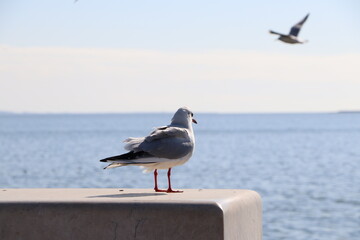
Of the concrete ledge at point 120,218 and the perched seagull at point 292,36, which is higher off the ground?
the perched seagull at point 292,36

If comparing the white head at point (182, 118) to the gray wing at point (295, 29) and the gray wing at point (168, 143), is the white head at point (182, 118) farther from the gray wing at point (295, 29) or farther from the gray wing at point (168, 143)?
the gray wing at point (295, 29)

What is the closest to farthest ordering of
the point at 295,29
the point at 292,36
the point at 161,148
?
the point at 161,148 → the point at 292,36 → the point at 295,29

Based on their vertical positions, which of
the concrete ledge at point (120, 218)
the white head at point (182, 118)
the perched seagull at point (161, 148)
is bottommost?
the concrete ledge at point (120, 218)

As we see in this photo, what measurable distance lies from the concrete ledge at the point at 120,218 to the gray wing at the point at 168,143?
84 cm

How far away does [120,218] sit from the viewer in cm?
566

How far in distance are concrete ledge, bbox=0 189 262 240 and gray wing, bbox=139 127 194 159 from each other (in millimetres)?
836

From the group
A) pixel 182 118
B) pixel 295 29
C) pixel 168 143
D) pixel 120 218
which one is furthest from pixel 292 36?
pixel 120 218

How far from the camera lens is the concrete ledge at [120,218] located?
18.5 ft

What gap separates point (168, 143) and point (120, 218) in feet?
4.29

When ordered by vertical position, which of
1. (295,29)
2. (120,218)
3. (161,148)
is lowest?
(120,218)

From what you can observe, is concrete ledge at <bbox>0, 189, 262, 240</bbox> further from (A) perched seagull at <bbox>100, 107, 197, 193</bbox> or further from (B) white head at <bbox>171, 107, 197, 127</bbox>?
(B) white head at <bbox>171, 107, 197, 127</bbox>

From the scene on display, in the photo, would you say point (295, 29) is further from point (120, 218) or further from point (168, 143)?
point (120, 218)

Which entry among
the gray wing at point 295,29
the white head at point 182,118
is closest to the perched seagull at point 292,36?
the gray wing at point 295,29

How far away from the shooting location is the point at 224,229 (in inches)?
222
